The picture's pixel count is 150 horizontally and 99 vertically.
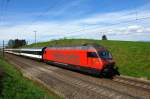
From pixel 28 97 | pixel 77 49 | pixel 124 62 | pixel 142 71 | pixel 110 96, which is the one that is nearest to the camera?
pixel 28 97

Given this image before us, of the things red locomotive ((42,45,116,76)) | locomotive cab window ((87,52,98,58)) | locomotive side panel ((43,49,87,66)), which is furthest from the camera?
locomotive side panel ((43,49,87,66))

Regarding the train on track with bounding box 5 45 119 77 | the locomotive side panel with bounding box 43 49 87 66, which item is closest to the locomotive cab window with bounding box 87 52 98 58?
the train on track with bounding box 5 45 119 77

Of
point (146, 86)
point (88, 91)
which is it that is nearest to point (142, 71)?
point (146, 86)

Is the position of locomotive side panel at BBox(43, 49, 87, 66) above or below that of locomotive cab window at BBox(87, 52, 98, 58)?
below

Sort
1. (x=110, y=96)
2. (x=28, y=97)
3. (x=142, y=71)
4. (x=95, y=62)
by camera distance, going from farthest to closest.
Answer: (x=142, y=71) → (x=95, y=62) → (x=110, y=96) → (x=28, y=97)

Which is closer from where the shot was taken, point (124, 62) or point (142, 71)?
point (142, 71)

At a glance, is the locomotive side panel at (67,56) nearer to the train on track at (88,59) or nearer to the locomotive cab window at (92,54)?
the train on track at (88,59)

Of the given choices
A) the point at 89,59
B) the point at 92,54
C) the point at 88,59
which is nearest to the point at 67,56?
the point at 88,59

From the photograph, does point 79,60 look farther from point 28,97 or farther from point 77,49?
point 28,97

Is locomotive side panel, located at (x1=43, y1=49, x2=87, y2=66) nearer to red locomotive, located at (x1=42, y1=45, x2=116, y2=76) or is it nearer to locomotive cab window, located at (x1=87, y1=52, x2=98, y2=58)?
red locomotive, located at (x1=42, y1=45, x2=116, y2=76)

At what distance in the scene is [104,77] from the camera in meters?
23.8

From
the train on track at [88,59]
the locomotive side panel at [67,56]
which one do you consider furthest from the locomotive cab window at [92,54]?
the locomotive side panel at [67,56]

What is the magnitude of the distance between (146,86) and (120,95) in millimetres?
3803

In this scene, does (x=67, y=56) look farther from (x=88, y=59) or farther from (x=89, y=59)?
(x=89, y=59)
